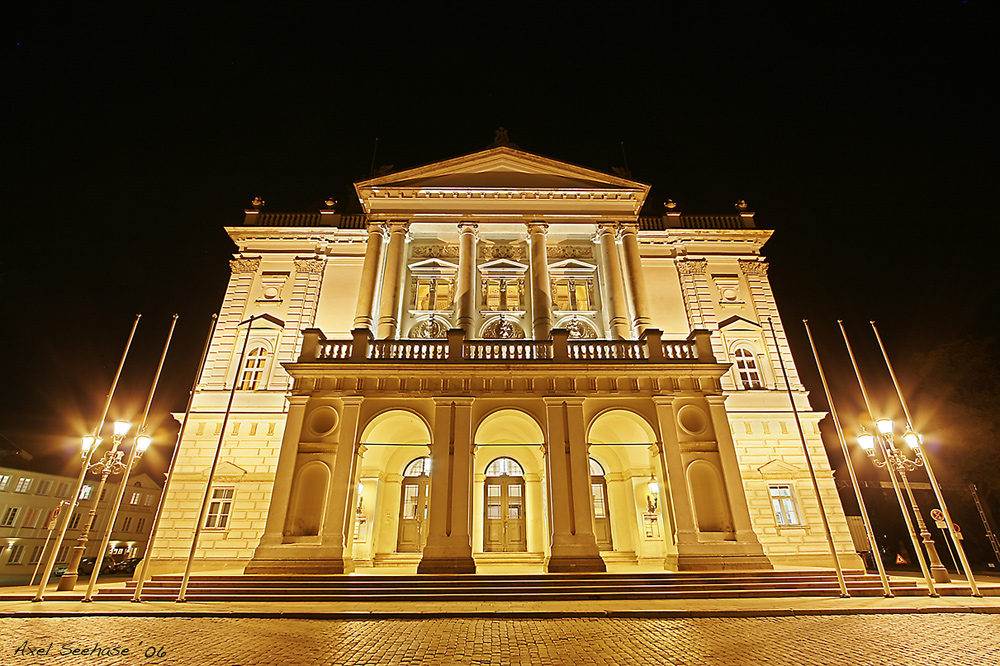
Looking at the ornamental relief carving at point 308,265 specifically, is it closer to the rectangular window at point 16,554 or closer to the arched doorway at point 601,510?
the arched doorway at point 601,510

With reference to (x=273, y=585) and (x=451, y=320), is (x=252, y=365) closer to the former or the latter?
(x=451, y=320)

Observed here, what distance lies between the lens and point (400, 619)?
9.66 metres

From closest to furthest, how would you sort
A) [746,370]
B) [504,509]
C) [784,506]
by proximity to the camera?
[784,506] < [504,509] < [746,370]

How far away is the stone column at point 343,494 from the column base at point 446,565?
233 cm

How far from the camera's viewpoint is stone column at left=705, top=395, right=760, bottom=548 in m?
14.5

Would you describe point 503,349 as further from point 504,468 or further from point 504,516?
point 504,516

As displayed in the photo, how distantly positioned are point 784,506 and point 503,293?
1410 cm

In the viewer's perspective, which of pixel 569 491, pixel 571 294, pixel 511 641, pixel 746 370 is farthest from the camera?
pixel 571 294

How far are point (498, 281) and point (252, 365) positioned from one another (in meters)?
11.3

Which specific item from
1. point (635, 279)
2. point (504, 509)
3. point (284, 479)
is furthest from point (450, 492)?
point (635, 279)

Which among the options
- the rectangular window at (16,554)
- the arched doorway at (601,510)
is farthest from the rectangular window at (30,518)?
the arched doorway at (601,510)

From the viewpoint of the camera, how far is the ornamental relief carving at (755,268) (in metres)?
23.5

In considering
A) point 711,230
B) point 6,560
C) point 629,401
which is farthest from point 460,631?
point 6,560

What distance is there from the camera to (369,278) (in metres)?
21.2
